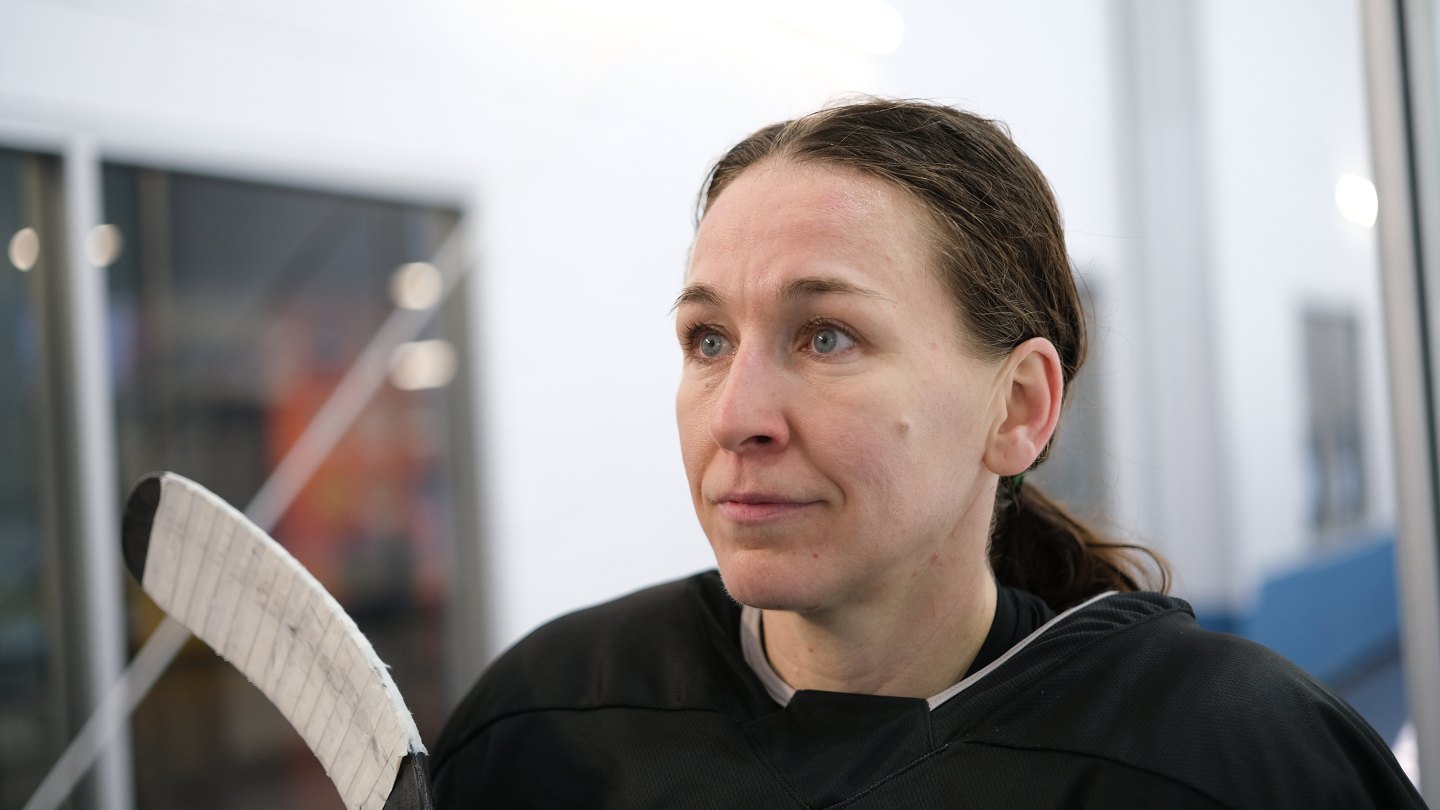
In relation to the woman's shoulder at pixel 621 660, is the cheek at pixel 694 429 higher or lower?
higher

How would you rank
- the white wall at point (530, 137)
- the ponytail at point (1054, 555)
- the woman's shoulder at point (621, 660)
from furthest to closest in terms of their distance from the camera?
the white wall at point (530, 137) < the ponytail at point (1054, 555) < the woman's shoulder at point (621, 660)

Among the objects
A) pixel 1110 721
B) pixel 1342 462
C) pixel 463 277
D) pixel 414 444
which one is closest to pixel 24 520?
pixel 414 444

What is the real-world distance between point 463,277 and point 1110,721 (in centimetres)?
218

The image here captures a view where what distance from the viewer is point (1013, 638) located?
0.99 meters

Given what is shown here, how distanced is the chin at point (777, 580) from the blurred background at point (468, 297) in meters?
0.51

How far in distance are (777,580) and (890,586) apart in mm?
113

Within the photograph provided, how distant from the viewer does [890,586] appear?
3.04 ft

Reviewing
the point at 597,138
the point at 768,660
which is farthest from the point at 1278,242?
the point at 768,660

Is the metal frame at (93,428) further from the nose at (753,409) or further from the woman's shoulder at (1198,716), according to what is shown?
the woman's shoulder at (1198,716)

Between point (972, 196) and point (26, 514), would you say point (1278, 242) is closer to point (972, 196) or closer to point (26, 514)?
point (972, 196)

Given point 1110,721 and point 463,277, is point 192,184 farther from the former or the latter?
point 1110,721

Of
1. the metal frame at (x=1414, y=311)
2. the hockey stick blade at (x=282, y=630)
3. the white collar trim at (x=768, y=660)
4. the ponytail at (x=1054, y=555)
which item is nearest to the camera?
the hockey stick blade at (x=282, y=630)

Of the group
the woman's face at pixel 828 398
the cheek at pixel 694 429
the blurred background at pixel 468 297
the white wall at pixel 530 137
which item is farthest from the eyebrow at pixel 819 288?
the white wall at pixel 530 137

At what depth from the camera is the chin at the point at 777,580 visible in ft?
2.83
